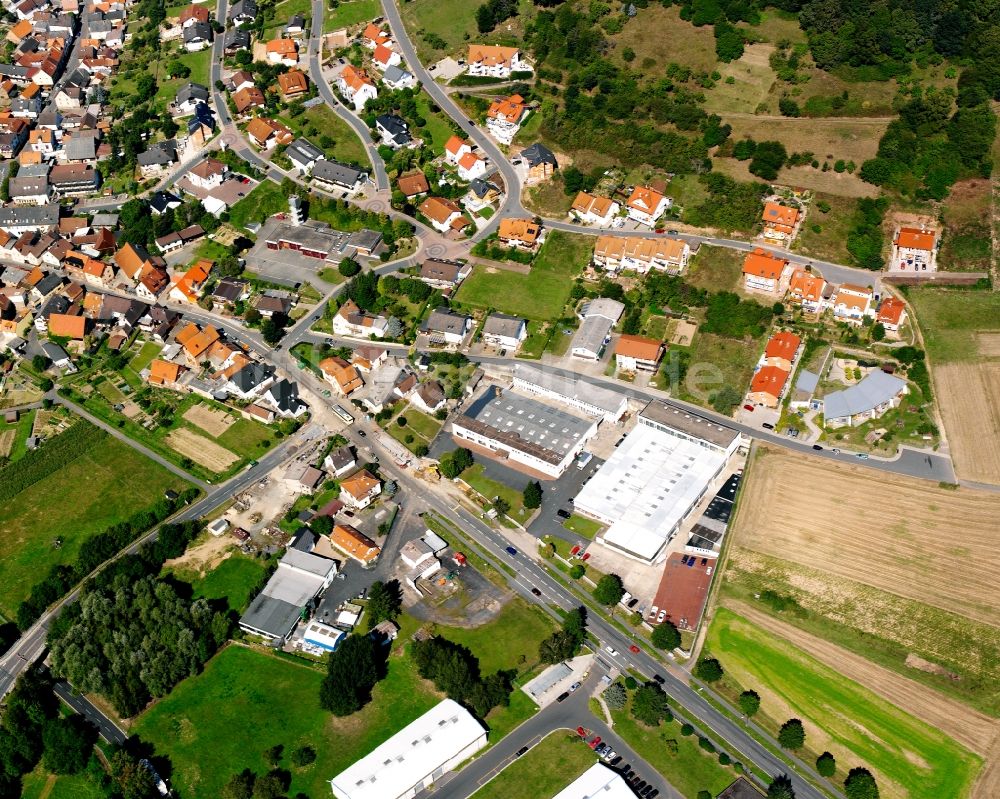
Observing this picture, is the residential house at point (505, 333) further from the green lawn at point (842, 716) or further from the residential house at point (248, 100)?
the residential house at point (248, 100)

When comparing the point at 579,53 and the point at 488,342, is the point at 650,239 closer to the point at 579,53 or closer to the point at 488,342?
the point at 488,342

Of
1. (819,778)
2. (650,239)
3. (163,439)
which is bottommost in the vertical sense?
(163,439)

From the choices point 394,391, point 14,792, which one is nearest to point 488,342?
point 394,391

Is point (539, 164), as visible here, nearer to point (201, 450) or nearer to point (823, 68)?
point (823, 68)

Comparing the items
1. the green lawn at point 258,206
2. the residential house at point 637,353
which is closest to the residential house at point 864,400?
the residential house at point 637,353

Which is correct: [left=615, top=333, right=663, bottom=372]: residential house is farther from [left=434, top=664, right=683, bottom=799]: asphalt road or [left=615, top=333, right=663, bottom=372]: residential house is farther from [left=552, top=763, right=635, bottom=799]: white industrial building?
[left=552, top=763, right=635, bottom=799]: white industrial building

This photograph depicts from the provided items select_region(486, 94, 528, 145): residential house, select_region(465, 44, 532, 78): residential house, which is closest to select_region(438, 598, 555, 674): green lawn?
select_region(486, 94, 528, 145): residential house

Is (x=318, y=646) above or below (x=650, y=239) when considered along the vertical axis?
below
